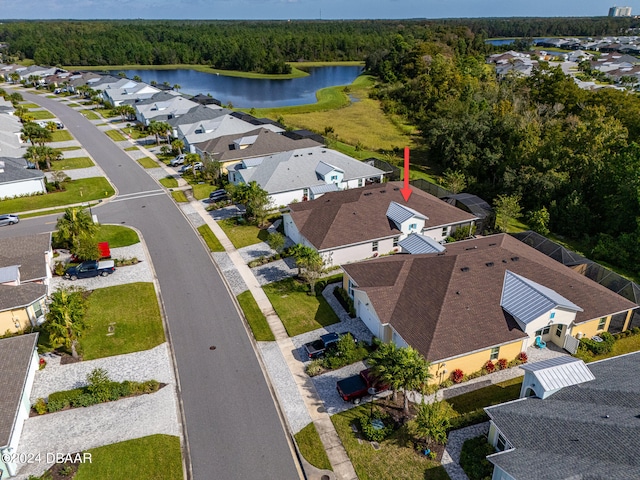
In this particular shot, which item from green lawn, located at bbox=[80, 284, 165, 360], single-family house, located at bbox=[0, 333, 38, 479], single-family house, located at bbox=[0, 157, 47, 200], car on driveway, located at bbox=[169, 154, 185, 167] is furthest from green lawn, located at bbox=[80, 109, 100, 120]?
single-family house, located at bbox=[0, 333, 38, 479]

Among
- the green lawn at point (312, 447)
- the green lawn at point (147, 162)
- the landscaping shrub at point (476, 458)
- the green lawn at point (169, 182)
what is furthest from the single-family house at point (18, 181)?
the landscaping shrub at point (476, 458)

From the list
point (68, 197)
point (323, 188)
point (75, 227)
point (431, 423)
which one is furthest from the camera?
point (68, 197)

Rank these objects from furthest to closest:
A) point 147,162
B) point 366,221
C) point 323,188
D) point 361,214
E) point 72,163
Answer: point 147,162 < point 72,163 < point 323,188 < point 361,214 < point 366,221

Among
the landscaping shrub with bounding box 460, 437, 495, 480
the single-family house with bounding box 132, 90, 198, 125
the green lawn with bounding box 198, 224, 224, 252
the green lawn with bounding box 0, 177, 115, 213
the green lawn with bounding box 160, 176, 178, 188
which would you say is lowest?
the landscaping shrub with bounding box 460, 437, 495, 480

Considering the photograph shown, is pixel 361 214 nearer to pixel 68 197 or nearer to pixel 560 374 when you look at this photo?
pixel 560 374

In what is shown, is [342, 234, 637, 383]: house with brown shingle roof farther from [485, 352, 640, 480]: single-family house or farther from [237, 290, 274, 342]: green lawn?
[237, 290, 274, 342]: green lawn

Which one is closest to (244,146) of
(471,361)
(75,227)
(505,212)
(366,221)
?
(75,227)
